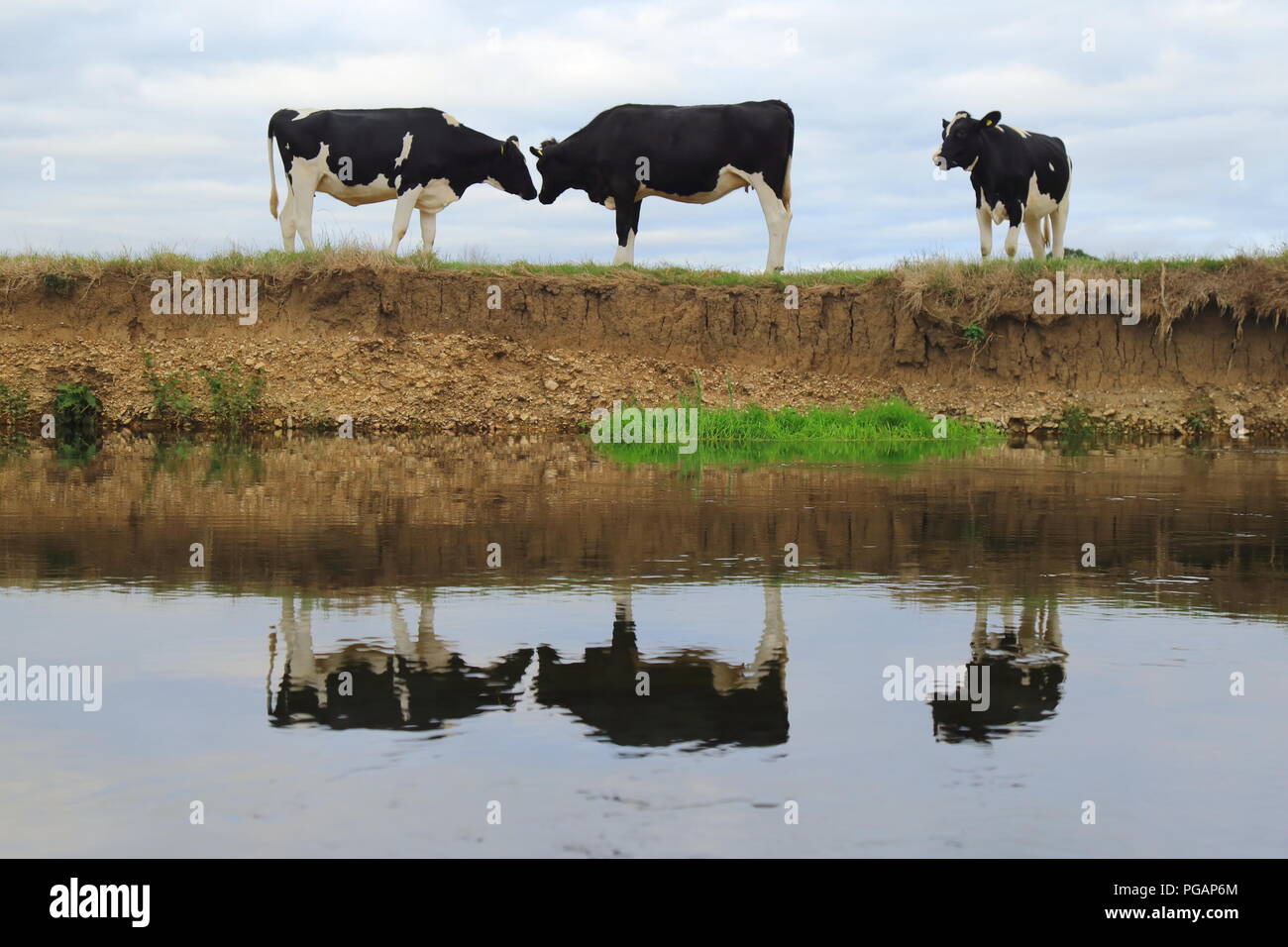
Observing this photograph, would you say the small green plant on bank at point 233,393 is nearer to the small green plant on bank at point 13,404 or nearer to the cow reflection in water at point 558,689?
the small green plant on bank at point 13,404

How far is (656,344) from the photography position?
30.4m

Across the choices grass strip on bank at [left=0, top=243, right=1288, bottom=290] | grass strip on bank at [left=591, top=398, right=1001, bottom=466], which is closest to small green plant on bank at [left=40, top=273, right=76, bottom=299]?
grass strip on bank at [left=0, top=243, right=1288, bottom=290]

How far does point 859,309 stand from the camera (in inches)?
1197

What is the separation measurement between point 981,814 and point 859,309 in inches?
1038

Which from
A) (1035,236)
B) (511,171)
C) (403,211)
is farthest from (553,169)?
(1035,236)

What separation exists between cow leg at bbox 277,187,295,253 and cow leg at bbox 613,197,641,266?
22.7 ft

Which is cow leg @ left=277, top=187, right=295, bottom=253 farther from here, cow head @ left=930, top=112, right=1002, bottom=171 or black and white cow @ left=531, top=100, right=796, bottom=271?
cow head @ left=930, top=112, right=1002, bottom=171

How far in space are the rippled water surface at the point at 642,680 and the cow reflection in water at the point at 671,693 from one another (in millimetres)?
25

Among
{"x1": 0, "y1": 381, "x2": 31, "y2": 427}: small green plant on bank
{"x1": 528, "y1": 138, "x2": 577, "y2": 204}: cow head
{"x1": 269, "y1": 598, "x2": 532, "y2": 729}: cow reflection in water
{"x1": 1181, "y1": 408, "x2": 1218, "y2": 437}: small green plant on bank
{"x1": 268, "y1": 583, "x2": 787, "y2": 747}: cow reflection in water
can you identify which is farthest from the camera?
{"x1": 528, "y1": 138, "x2": 577, "y2": 204}: cow head

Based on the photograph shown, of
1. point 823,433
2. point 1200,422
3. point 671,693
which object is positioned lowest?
point 671,693

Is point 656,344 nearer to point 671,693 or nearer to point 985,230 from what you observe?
point 985,230

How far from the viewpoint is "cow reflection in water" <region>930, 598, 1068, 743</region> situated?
5820mm

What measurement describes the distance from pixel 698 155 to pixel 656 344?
4.08 m

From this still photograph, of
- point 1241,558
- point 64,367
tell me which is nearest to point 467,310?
point 64,367
